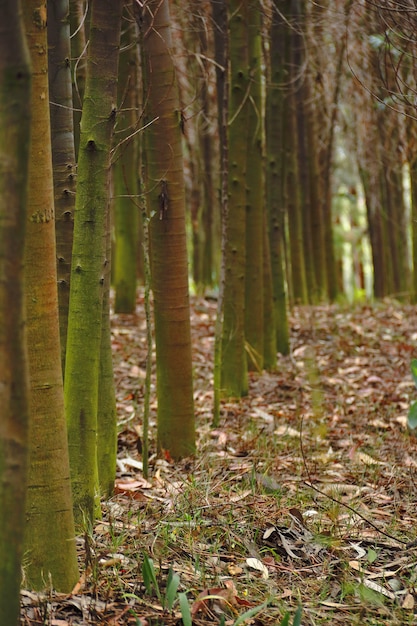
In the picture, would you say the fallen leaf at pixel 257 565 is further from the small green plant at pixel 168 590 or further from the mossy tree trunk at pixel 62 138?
the mossy tree trunk at pixel 62 138

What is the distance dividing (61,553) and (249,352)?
5.59m

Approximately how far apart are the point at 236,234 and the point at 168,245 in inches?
90.8

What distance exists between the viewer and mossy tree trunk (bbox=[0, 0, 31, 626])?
2203mm

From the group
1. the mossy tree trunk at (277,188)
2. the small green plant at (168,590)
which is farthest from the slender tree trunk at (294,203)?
→ the small green plant at (168,590)

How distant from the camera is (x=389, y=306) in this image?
47.9ft

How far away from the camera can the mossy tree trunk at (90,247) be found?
380cm

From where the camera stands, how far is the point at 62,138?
13.8 ft

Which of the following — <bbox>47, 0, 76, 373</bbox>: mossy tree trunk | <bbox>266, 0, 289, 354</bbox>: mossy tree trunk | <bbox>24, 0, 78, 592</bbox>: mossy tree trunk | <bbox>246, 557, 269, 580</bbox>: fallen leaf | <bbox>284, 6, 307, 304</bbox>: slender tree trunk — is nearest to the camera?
<bbox>24, 0, 78, 592</bbox>: mossy tree trunk

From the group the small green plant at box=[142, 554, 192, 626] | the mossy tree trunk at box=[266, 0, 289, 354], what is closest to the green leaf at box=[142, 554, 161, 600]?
the small green plant at box=[142, 554, 192, 626]

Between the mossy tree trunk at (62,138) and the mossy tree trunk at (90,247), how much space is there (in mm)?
361

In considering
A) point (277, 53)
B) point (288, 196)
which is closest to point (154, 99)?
point (277, 53)

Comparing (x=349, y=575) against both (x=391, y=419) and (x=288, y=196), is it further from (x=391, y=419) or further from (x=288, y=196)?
(x=288, y=196)

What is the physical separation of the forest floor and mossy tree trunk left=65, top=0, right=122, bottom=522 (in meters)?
0.39

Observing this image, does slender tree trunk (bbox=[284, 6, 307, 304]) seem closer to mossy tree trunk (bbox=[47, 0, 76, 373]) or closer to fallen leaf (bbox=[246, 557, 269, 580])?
mossy tree trunk (bbox=[47, 0, 76, 373])
